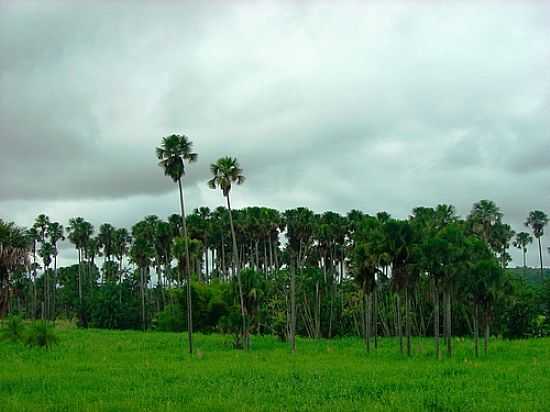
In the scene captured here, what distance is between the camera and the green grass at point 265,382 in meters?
22.6

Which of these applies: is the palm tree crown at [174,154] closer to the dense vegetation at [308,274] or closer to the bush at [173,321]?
the dense vegetation at [308,274]

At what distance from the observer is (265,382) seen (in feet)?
98.5

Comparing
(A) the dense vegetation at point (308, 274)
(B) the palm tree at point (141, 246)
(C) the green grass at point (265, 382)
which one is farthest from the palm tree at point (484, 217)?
(B) the palm tree at point (141, 246)

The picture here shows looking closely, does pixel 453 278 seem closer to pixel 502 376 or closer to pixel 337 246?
pixel 502 376

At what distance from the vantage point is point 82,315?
107 metres

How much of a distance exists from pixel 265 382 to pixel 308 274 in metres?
54.1

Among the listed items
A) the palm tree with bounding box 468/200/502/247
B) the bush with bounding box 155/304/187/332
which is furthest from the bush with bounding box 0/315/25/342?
the palm tree with bounding box 468/200/502/247

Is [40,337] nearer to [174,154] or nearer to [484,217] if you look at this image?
[174,154]

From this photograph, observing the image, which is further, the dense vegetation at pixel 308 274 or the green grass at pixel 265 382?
the dense vegetation at pixel 308 274

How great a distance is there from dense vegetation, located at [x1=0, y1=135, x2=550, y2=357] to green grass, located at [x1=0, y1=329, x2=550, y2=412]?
5.80m

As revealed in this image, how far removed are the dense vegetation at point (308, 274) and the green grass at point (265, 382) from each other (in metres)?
5.80

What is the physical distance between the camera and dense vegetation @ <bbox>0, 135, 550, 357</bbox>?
159 feet

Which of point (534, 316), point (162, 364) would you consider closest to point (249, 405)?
point (162, 364)

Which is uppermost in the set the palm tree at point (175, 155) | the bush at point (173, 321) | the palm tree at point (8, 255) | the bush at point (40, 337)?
the palm tree at point (175, 155)
